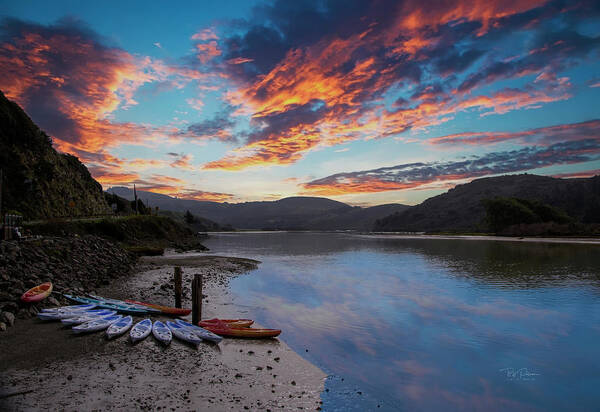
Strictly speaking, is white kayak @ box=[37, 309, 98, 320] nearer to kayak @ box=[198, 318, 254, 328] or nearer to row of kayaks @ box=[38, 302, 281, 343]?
row of kayaks @ box=[38, 302, 281, 343]

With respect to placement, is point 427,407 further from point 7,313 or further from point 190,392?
point 7,313

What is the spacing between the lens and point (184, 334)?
42.1 feet

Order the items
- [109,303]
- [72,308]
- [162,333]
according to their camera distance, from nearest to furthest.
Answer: [162,333], [72,308], [109,303]

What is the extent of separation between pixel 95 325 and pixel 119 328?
86 cm

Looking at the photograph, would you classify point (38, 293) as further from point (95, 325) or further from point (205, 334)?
point (205, 334)

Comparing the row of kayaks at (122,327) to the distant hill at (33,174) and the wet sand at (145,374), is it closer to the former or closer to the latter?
the wet sand at (145,374)

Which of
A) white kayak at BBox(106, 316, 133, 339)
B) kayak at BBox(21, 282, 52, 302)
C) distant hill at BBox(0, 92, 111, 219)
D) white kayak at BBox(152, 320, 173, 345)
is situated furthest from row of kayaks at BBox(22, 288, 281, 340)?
distant hill at BBox(0, 92, 111, 219)

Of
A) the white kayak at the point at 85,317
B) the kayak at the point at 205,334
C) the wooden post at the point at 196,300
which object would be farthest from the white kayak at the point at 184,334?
the white kayak at the point at 85,317

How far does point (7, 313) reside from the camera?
1252cm

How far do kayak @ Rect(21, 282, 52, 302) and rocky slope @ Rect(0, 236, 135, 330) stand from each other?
0.20 m

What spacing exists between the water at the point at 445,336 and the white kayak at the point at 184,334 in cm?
389

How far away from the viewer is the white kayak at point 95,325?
1226cm

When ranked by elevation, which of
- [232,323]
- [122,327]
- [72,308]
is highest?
→ [72,308]

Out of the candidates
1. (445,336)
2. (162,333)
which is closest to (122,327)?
(162,333)
